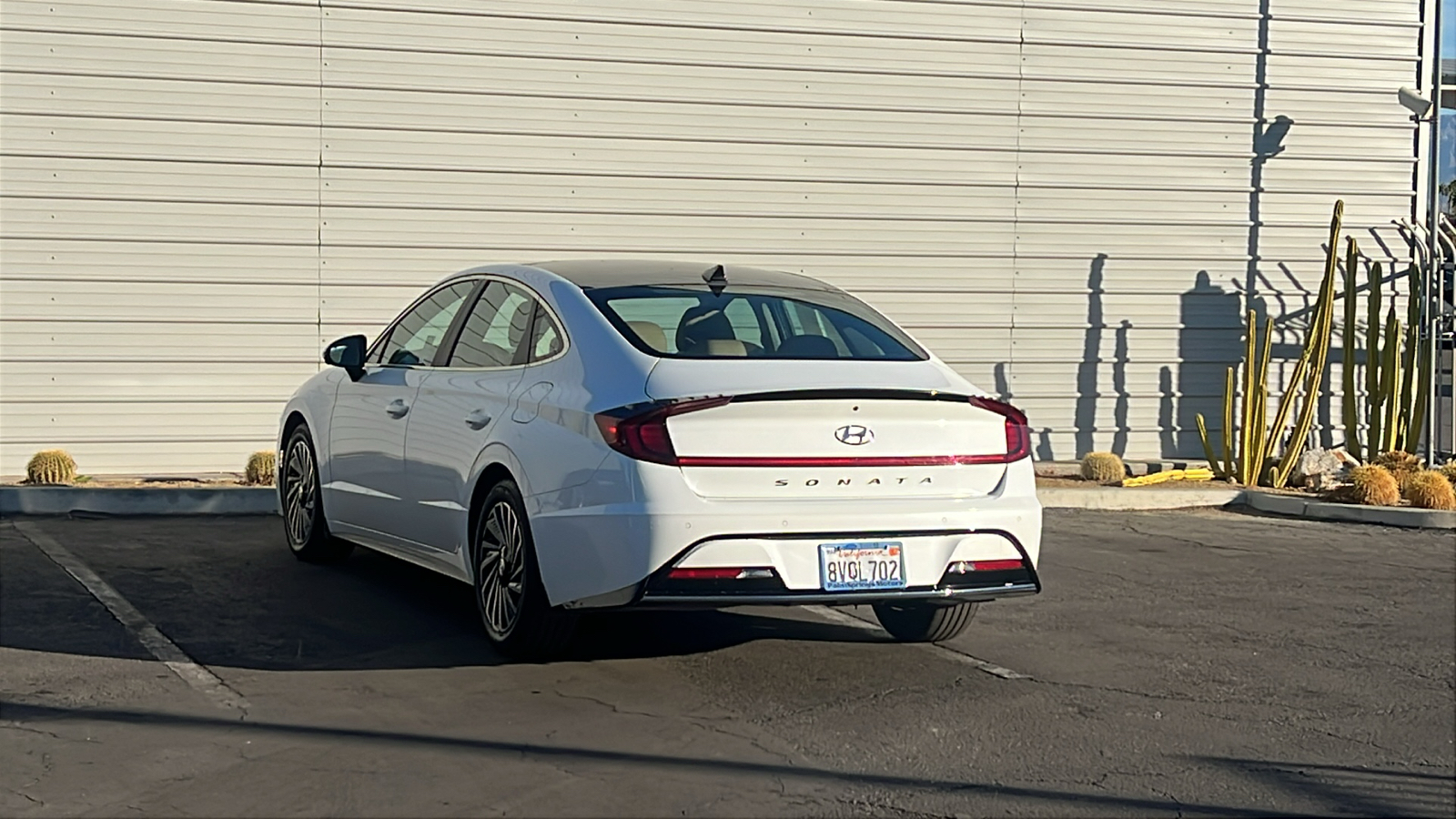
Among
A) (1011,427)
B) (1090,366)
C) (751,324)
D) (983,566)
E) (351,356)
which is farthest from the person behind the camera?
(1090,366)

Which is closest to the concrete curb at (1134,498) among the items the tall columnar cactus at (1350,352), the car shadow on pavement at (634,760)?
the tall columnar cactus at (1350,352)

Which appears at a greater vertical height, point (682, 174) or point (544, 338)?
point (682, 174)

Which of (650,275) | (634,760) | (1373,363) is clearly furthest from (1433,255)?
(634,760)

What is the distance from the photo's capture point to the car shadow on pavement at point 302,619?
6.83 metres

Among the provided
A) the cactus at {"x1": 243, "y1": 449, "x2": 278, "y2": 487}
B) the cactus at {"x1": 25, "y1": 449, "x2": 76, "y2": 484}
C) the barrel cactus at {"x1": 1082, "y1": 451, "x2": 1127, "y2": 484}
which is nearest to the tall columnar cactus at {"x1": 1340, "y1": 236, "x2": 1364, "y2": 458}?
the barrel cactus at {"x1": 1082, "y1": 451, "x2": 1127, "y2": 484}

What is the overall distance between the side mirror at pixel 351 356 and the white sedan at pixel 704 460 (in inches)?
34.8

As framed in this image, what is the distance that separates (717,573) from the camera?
5.96 metres

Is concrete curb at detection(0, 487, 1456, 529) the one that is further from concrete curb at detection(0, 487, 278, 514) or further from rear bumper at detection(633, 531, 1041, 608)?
rear bumper at detection(633, 531, 1041, 608)

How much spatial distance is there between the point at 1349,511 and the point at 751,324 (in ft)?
24.2

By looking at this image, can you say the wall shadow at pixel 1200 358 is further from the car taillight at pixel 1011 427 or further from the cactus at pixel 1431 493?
the car taillight at pixel 1011 427

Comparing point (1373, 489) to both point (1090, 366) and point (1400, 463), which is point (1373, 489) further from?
point (1090, 366)

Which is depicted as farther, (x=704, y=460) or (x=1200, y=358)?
(x=1200, y=358)

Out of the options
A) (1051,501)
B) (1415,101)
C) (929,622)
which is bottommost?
(1051,501)

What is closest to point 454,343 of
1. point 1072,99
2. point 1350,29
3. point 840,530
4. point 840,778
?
point 840,530
